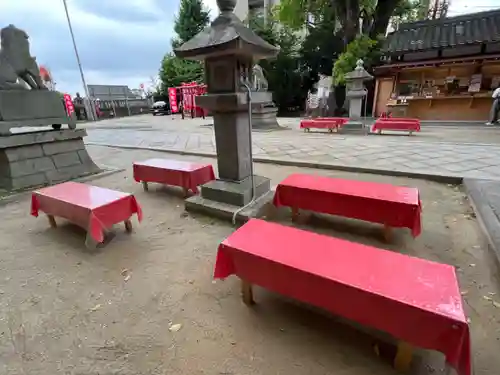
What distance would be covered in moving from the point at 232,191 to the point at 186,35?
2399 cm

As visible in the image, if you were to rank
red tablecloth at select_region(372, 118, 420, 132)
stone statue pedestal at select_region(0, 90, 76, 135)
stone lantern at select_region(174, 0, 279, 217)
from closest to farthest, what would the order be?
stone lantern at select_region(174, 0, 279, 217), stone statue pedestal at select_region(0, 90, 76, 135), red tablecloth at select_region(372, 118, 420, 132)

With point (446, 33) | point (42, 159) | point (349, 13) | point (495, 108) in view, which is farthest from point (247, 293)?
point (446, 33)

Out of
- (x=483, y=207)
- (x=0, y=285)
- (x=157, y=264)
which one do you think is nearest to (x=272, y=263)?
(x=157, y=264)

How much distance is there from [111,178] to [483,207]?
19.0ft

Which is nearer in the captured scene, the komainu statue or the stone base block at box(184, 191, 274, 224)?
the stone base block at box(184, 191, 274, 224)

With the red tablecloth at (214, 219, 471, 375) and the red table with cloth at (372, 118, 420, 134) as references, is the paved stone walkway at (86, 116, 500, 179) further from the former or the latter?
the red tablecloth at (214, 219, 471, 375)

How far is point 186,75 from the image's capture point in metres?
22.5

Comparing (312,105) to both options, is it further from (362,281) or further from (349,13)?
(362,281)

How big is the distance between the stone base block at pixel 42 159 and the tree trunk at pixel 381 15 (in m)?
15.3

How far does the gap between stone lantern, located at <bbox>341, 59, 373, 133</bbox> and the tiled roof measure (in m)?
4.44

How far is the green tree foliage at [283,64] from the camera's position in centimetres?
1780

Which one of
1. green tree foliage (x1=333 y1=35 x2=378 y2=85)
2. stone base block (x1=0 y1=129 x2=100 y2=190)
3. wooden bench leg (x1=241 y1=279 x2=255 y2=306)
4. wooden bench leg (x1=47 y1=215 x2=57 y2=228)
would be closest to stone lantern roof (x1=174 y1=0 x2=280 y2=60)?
wooden bench leg (x1=241 y1=279 x2=255 y2=306)

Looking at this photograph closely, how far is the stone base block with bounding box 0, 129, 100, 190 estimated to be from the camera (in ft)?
14.5

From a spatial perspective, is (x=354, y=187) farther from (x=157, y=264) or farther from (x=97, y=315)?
(x=97, y=315)
